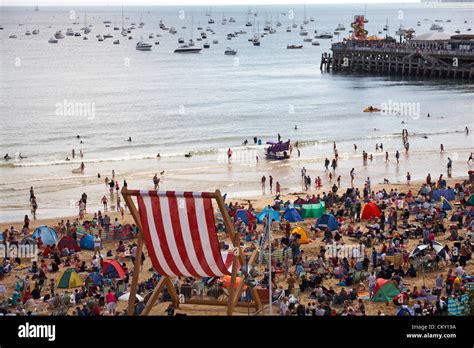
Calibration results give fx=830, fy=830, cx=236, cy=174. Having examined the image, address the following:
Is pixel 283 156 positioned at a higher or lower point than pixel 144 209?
lower

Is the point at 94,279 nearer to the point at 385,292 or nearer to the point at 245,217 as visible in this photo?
the point at 385,292

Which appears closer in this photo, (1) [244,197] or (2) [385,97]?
(1) [244,197]

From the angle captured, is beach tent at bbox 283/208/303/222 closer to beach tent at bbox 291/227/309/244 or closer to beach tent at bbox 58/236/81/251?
beach tent at bbox 291/227/309/244

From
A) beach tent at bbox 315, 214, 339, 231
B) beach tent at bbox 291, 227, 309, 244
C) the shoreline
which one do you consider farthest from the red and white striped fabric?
the shoreline

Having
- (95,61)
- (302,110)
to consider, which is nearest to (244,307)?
(302,110)

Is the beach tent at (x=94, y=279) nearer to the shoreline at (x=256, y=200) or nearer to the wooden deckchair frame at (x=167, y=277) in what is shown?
the wooden deckchair frame at (x=167, y=277)
